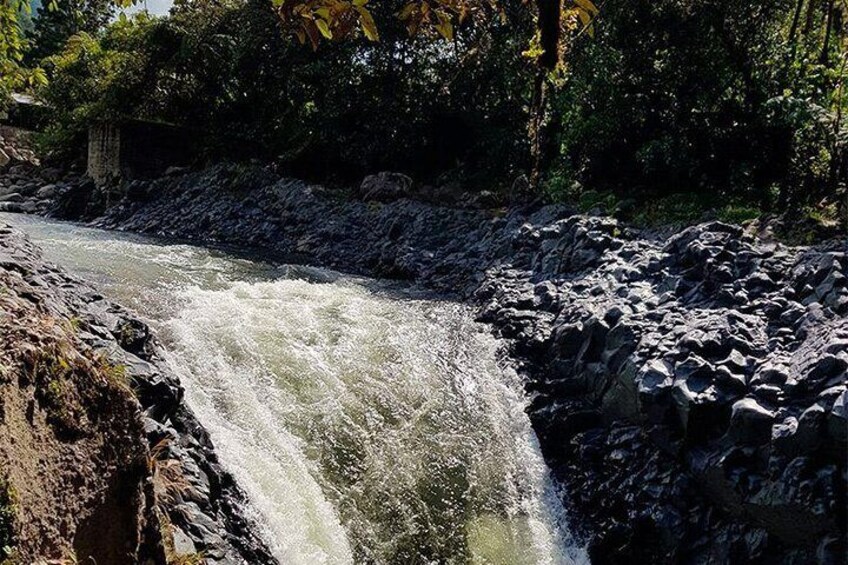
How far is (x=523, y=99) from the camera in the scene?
17984mm

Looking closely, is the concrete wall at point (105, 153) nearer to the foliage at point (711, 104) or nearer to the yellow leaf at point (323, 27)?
the foliage at point (711, 104)

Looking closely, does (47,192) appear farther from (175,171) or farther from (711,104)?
(711,104)

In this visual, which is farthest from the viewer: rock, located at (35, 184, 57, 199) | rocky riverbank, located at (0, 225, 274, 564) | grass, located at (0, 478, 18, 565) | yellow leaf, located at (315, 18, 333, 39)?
rock, located at (35, 184, 57, 199)

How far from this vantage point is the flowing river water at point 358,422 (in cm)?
576

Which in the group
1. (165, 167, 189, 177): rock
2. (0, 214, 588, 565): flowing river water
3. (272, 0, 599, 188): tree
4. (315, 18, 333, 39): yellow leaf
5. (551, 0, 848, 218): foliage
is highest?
(551, 0, 848, 218): foliage

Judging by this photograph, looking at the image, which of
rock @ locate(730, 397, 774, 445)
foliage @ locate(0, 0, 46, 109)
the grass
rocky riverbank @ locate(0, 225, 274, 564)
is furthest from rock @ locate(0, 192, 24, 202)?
rock @ locate(730, 397, 774, 445)

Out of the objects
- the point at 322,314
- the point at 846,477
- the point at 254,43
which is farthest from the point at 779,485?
the point at 254,43

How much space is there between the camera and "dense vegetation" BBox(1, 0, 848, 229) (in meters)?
10.5

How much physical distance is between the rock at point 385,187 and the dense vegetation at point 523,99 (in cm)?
129

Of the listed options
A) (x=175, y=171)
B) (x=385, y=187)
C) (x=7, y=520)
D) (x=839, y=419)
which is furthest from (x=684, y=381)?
(x=175, y=171)

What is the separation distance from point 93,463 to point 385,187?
13798 millimetres

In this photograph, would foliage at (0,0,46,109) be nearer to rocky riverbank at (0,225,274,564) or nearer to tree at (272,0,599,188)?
rocky riverbank at (0,225,274,564)

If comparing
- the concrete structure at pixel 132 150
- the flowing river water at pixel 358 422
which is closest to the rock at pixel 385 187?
the flowing river water at pixel 358 422

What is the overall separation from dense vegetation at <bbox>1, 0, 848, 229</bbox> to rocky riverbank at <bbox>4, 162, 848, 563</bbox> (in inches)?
74.0
